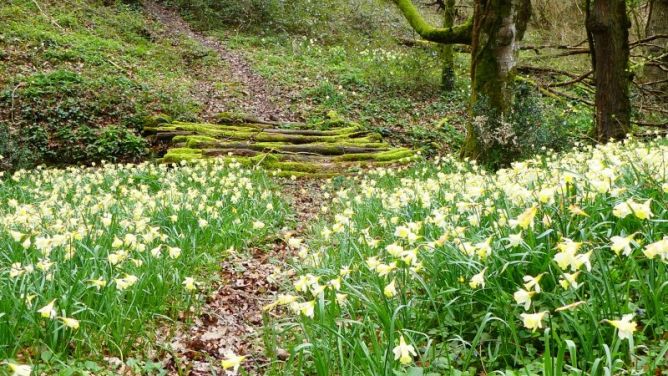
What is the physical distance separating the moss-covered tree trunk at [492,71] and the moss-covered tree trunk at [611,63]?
1381mm

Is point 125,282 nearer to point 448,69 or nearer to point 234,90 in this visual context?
point 234,90

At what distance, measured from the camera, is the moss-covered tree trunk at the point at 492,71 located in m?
8.30

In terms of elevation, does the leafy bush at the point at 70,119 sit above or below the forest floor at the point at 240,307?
above

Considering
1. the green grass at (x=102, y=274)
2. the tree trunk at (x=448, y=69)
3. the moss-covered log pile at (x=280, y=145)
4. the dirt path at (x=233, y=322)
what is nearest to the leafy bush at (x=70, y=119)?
the moss-covered log pile at (x=280, y=145)

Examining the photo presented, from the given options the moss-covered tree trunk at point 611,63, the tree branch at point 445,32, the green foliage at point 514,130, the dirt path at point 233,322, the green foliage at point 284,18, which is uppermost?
the green foliage at point 284,18

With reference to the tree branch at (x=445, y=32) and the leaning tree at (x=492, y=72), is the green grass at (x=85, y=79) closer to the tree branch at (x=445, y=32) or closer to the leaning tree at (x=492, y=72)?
the tree branch at (x=445, y=32)

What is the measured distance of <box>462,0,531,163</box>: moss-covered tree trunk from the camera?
8.30 m

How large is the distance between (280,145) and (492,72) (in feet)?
14.9

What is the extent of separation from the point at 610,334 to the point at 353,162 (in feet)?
26.8

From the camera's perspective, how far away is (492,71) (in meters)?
8.50

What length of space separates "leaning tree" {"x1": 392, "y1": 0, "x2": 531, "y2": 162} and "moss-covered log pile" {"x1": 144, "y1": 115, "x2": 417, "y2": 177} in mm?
1284

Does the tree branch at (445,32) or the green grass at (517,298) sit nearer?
the green grass at (517,298)

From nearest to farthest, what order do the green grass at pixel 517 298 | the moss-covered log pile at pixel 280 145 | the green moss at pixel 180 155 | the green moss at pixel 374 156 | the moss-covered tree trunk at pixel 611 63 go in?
the green grass at pixel 517 298 < the moss-covered tree trunk at pixel 611 63 < the green moss at pixel 180 155 < the moss-covered log pile at pixel 280 145 < the green moss at pixel 374 156

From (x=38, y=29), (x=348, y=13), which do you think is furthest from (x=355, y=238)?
(x=348, y=13)
